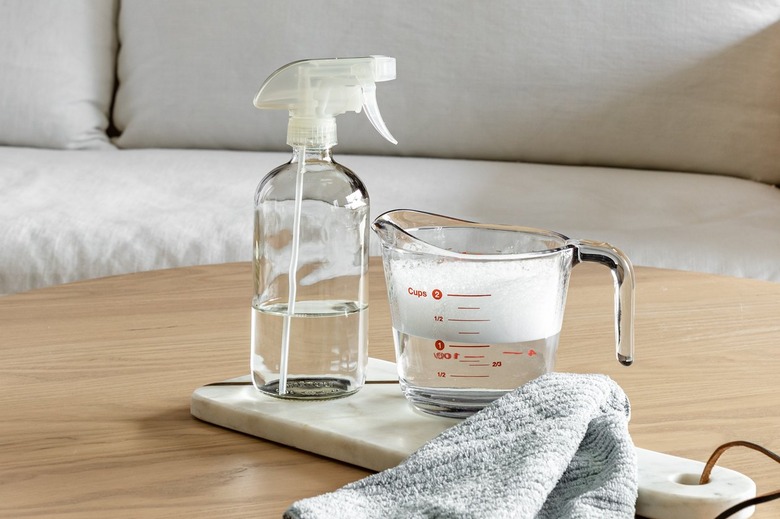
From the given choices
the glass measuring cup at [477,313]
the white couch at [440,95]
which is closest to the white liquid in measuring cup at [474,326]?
the glass measuring cup at [477,313]

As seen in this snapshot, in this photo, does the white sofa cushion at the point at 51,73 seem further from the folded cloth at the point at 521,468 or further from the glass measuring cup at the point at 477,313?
the folded cloth at the point at 521,468

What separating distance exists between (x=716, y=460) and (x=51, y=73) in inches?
63.7

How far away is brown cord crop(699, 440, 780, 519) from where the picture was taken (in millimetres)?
450

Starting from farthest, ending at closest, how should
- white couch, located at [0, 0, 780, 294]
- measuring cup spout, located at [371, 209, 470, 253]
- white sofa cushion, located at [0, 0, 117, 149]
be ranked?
white sofa cushion, located at [0, 0, 117, 149] → white couch, located at [0, 0, 780, 294] → measuring cup spout, located at [371, 209, 470, 253]

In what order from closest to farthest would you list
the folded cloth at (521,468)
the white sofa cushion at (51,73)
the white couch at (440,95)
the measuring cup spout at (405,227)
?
the folded cloth at (521,468), the measuring cup spout at (405,227), the white couch at (440,95), the white sofa cushion at (51,73)

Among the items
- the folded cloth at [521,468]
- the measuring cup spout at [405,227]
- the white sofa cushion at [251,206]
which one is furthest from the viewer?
the white sofa cushion at [251,206]

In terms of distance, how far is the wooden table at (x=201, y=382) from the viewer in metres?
0.49

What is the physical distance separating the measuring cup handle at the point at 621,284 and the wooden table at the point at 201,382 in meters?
0.05

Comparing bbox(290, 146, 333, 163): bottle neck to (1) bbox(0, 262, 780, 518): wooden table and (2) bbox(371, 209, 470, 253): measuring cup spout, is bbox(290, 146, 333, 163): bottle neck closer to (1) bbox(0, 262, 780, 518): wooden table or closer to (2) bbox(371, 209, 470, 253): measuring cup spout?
(2) bbox(371, 209, 470, 253): measuring cup spout

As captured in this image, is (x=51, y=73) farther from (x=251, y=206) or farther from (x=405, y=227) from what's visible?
(x=405, y=227)

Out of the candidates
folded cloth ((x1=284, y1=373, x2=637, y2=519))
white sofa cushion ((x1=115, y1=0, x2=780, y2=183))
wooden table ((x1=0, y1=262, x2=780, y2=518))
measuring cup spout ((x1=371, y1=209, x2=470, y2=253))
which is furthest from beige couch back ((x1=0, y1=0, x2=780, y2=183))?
folded cloth ((x1=284, y1=373, x2=637, y2=519))

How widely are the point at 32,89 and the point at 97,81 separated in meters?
0.13

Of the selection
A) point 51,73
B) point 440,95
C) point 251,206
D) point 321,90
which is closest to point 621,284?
point 321,90

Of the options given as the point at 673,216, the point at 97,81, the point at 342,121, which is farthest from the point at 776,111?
the point at 97,81
